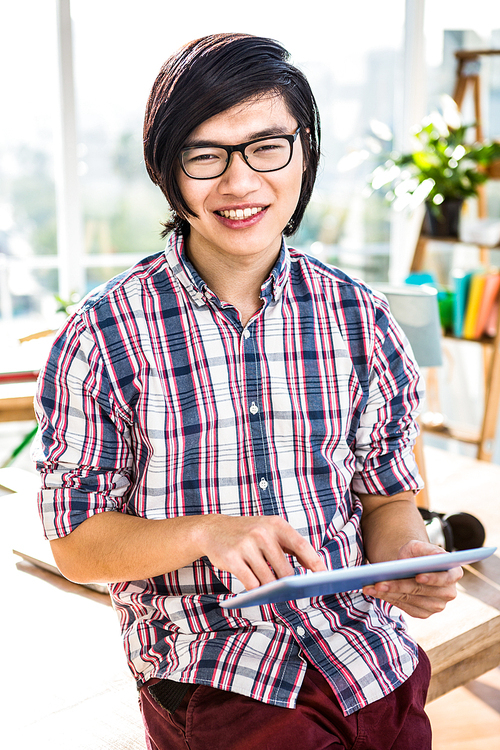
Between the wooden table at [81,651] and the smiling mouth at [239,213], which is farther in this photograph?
the wooden table at [81,651]

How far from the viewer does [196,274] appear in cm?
109

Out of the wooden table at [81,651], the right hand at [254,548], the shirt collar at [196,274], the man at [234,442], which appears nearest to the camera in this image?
the right hand at [254,548]

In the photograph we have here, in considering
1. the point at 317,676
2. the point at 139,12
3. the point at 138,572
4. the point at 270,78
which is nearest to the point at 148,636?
the point at 138,572

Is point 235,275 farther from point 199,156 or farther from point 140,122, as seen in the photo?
point 140,122

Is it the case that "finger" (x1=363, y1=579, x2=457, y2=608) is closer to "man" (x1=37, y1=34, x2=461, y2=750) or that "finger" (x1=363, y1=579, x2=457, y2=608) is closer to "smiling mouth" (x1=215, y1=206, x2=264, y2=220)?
"man" (x1=37, y1=34, x2=461, y2=750)

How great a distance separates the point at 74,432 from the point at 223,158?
41 centimetres

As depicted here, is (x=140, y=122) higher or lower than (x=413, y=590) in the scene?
higher

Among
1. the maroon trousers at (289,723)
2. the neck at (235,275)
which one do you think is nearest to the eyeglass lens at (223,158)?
the neck at (235,275)

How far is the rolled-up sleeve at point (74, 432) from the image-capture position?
39.1 inches

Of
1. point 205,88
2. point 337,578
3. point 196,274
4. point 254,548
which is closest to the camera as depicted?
point 337,578

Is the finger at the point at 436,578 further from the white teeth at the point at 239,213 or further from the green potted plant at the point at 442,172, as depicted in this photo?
the green potted plant at the point at 442,172

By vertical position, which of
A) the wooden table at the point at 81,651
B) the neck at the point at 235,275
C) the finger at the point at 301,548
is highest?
the neck at the point at 235,275

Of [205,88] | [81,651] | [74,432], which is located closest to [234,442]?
[74,432]

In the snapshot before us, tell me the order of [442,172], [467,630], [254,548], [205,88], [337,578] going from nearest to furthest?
[337,578]
[254,548]
[205,88]
[467,630]
[442,172]
